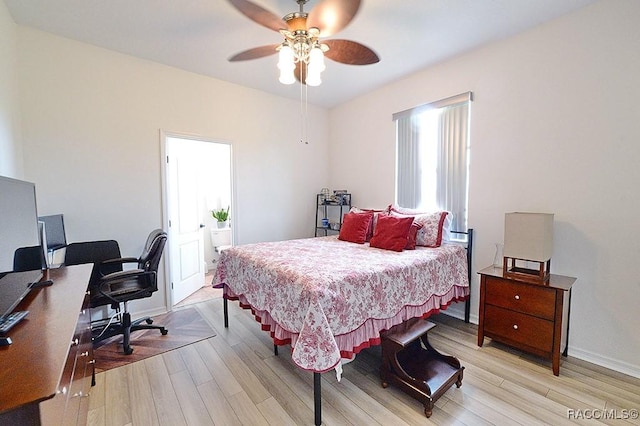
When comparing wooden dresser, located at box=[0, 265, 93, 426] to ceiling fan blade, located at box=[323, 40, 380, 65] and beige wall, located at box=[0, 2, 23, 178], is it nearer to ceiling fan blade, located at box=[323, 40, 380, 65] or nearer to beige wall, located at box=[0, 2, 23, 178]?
beige wall, located at box=[0, 2, 23, 178]

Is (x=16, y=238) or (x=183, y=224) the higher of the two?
(x=16, y=238)

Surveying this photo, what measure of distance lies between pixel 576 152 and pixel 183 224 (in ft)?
14.0

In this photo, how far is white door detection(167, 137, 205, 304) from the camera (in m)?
3.35

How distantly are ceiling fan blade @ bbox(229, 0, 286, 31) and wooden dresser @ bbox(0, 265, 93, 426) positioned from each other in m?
1.82

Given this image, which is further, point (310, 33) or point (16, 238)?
point (310, 33)

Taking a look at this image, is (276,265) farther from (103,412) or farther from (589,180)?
(589,180)

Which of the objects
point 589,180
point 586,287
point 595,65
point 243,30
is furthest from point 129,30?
point 586,287

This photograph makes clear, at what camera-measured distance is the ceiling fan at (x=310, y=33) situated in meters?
1.67

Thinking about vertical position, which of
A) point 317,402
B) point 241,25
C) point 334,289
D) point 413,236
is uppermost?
point 241,25

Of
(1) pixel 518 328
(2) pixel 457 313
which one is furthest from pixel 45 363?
(2) pixel 457 313

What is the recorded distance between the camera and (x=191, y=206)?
396cm

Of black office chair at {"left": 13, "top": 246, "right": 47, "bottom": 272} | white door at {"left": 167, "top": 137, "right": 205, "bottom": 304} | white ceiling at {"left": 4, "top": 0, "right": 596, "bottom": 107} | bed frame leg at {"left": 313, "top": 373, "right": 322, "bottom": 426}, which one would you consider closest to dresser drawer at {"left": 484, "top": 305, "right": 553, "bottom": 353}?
bed frame leg at {"left": 313, "top": 373, "right": 322, "bottom": 426}

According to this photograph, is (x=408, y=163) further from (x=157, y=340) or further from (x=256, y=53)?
(x=157, y=340)

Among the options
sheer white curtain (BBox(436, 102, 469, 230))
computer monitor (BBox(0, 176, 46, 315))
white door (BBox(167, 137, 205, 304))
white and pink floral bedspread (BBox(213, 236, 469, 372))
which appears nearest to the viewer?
computer monitor (BBox(0, 176, 46, 315))
